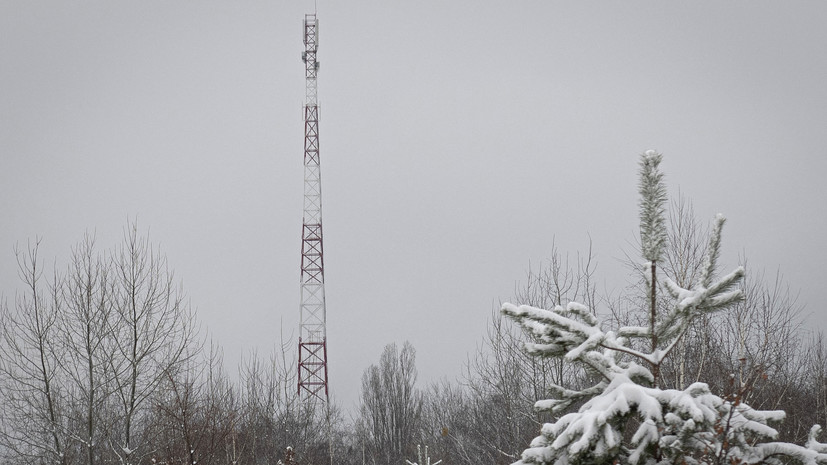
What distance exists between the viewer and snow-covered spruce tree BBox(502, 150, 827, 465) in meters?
2.57

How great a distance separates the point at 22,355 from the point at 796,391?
20488mm

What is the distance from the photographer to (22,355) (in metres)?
10.3

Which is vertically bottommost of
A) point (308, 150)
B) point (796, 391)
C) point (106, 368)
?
point (796, 391)

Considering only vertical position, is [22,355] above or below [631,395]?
above

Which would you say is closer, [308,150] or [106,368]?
[106,368]

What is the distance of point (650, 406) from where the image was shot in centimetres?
259

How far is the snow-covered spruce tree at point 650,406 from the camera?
101 inches

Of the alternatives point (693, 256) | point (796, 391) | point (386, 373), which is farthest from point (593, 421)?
point (386, 373)

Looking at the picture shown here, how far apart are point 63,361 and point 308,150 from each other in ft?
46.2

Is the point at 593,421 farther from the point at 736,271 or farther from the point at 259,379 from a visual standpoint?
the point at 259,379

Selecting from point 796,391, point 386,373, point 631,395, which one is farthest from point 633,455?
point 386,373

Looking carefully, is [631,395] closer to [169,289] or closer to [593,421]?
[593,421]

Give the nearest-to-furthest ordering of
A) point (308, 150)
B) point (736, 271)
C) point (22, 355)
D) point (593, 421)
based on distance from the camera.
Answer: point (593, 421) < point (736, 271) < point (22, 355) < point (308, 150)

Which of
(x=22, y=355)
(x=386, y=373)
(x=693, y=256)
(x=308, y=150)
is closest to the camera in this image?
(x=22, y=355)
